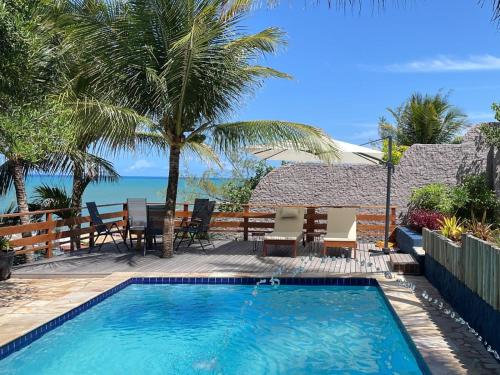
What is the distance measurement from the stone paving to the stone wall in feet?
18.2

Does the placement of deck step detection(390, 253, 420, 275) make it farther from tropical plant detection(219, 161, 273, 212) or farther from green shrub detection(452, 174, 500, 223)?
tropical plant detection(219, 161, 273, 212)

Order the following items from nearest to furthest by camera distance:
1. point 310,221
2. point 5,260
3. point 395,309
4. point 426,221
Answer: point 395,309
point 5,260
point 426,221
point 310,221

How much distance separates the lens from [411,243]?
9844 mm

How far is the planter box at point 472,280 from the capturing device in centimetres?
456

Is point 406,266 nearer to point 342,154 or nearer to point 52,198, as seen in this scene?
point 342,154

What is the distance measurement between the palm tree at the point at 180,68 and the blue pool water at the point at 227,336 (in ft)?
10.3

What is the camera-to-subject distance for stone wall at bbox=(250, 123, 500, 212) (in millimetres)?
12938

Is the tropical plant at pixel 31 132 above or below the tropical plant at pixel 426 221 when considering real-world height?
above

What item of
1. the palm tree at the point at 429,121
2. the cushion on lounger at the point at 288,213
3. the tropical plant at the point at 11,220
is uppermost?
the palm tree at the point at 429,121

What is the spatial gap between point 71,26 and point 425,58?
47.3 ft

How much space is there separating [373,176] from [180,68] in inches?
253

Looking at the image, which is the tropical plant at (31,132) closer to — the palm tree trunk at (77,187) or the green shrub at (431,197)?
the palm tree trunk at (77,187)

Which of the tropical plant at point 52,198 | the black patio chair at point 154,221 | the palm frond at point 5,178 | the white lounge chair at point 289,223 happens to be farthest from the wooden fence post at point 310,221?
the palm frond at point 5,178

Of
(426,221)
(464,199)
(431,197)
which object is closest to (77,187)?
(426,221)
